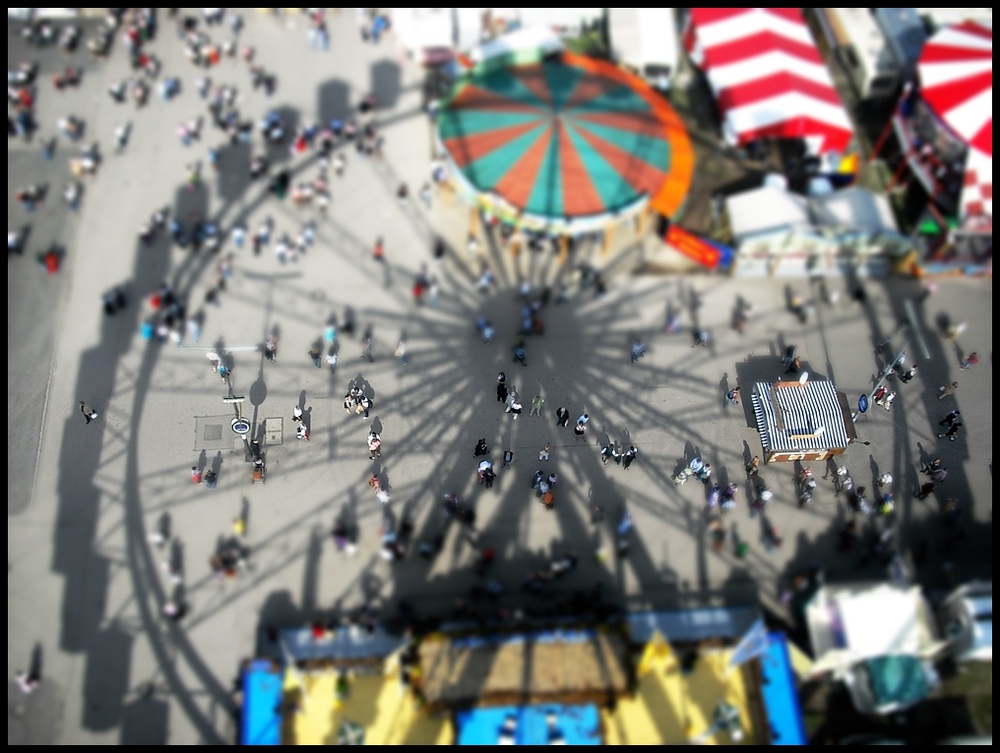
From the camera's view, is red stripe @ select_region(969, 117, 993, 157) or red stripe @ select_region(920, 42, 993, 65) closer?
red stripe @ select_region(969, 117, 993, 157)

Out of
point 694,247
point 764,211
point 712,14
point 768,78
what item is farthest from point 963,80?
point 694,247

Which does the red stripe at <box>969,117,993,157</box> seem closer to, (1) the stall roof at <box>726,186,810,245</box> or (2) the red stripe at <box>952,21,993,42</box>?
(2) the red stripe at <box>952,21,993,42</box>

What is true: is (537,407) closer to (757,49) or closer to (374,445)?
(374,445)

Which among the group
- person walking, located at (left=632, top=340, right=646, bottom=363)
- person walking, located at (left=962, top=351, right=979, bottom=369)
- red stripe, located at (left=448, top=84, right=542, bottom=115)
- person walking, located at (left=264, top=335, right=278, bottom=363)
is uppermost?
red stripe, located at (left=448, top=84, right=542, bottom=115)

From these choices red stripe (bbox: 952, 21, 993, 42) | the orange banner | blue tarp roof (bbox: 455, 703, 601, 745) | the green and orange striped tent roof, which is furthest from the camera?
red stripe (bbox: 952, 21, 993, 42)

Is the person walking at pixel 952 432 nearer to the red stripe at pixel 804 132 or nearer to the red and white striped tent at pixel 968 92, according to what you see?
the red and white striped tent at pixel 968 92

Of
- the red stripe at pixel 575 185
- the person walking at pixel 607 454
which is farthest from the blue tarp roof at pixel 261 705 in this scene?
the red stripe at pixel 575 185

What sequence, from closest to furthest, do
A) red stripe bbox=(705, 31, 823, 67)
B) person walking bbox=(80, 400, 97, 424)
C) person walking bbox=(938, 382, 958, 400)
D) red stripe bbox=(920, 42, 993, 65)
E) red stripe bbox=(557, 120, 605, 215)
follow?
person walking bbox=(80, 400, 97, 424) < person walking bbox=(938, 382, 958, 400) < red stripe bbox=(557, 120, 605, 215) < red stripe bbox=(920, 42, 993, 65) < red stripe bbox=(705, 31, 823, 67)

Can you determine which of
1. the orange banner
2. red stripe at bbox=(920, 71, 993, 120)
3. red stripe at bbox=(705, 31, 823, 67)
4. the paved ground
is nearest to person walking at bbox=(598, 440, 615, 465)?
the paved ground
